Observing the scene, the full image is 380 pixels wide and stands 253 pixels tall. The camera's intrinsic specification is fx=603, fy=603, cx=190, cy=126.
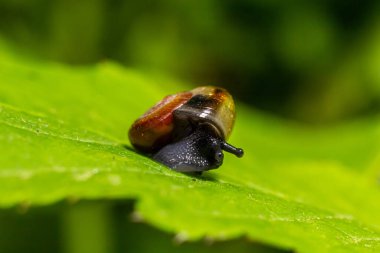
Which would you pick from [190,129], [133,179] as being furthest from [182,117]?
[133,179]

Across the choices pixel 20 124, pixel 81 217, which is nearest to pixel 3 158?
pixel 20 124

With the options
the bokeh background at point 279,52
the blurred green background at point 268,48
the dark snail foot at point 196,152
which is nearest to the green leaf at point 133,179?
the dark snail foot at point 196,152

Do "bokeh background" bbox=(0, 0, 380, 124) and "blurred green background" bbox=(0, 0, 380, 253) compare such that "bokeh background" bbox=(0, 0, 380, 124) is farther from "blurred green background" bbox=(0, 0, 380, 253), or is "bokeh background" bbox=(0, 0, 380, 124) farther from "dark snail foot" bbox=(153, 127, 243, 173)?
"dark snail foot" bbox=(153, 127, 243, 173)

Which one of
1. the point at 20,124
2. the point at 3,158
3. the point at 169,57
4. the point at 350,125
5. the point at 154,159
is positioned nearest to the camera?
the point at 3,158

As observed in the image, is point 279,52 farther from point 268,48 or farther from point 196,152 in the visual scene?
point 196,152

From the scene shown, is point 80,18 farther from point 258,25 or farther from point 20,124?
point 20,124

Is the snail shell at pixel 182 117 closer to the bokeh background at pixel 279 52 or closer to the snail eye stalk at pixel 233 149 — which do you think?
the snail eye stalk at pixel 233 149

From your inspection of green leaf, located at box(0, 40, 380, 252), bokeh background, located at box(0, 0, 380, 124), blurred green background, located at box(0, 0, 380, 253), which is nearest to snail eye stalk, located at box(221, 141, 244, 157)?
green leaf, located at box(0, 40, 380, 252)
